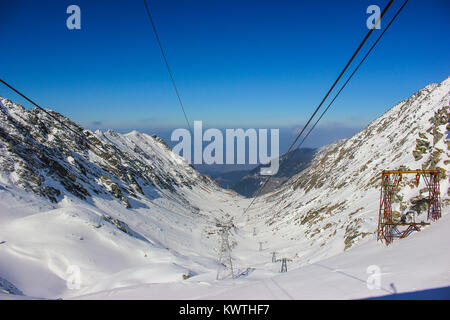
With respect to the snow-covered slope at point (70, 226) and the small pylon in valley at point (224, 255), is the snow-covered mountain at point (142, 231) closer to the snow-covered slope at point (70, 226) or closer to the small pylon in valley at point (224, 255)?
the snow-covered slope at point (70, 226)

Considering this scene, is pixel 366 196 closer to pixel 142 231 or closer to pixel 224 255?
pixel 224 255

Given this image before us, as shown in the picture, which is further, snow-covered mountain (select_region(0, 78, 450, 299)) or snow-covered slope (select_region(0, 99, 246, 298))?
snow-covered slope (select_region(0, 99, 246, 298))

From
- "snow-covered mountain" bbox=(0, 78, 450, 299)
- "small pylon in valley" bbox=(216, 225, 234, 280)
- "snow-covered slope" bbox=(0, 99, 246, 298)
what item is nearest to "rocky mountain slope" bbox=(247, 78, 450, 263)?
"snow-covered mountain" bbox=(0, 78, 450, 299)

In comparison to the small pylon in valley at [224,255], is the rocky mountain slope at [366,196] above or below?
above

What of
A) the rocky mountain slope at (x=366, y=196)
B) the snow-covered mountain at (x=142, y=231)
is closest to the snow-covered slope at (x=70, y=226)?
the snow-covered mountain at (x=142, y=231)

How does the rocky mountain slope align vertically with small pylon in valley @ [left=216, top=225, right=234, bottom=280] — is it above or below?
above

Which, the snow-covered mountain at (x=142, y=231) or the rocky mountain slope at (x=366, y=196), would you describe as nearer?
the snow-covered mountain at (x=142, y=231)

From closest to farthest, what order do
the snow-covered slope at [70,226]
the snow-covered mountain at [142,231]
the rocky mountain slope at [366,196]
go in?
the snow-covered mountain at [142,231] < the snow-covered slope at [70,226] < the rocky mountain slope at [366,196]

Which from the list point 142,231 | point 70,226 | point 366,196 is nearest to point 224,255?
point 142,231

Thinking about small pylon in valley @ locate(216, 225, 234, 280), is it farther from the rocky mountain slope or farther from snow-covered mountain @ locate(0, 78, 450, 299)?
the rocky mountain slope

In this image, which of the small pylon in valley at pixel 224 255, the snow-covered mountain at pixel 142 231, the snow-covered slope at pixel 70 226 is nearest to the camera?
the snow-covered mountain at pixel 142 231

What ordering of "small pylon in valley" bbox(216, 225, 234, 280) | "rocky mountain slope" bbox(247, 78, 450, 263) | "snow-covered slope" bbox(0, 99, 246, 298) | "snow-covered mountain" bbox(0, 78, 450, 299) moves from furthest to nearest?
"rocky mountain slope" bbox(247, 78, 450, 263)
"small pylon in valley" bbox(216, 225, 234, 280)
"snow-covered slope" bbox(0, 99, 246, 298)
"snow-covered mountain" bbox(0, 78, 450, 299)

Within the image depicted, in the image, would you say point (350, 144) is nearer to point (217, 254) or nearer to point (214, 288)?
point (217, 254)

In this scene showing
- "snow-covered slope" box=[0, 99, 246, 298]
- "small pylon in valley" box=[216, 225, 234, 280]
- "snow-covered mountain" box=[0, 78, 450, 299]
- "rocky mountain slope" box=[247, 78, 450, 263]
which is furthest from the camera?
"rocky mountain slope" box=[247, 78, 450, 263]
